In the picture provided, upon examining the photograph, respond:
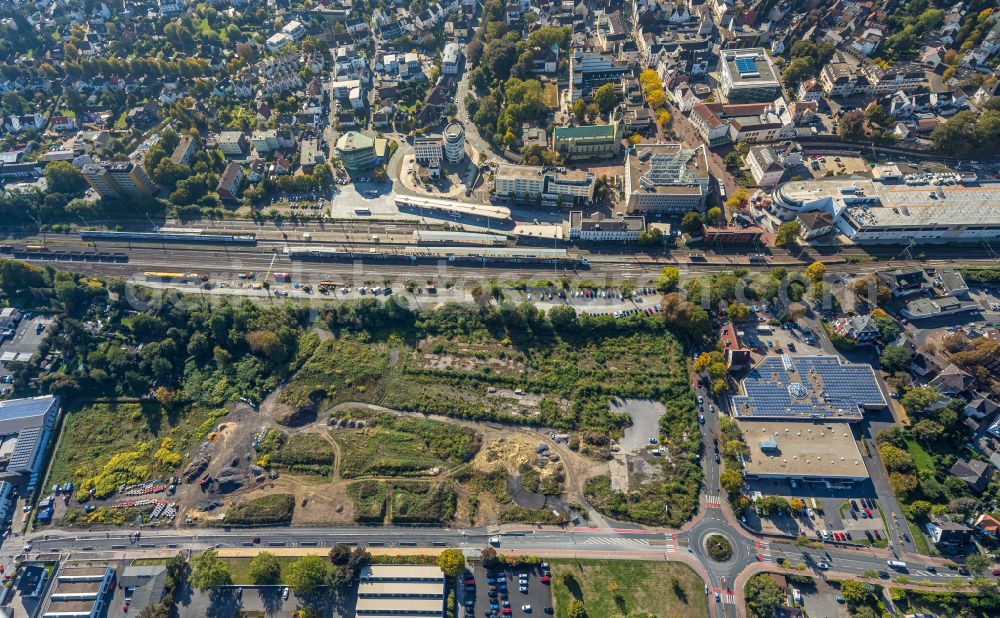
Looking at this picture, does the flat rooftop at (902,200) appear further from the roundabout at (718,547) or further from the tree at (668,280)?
the roundabout at (718,547)

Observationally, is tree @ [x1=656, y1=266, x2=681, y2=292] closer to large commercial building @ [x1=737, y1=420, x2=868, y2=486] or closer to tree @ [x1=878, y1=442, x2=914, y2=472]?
large commercial building @ [x1=737, y1=420, x2=868, y2=486]

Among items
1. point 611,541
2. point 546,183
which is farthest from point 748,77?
point 611,541

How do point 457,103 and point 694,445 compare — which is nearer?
point 694,445

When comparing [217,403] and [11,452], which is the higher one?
[217,403]

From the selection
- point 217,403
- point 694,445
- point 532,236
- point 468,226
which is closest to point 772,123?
point 532,236

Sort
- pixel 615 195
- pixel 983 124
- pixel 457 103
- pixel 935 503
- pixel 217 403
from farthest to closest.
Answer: pixel 457 103 < pixel 615 195 < pixel 983 124 < pixel 217 403 < pixel 935 503

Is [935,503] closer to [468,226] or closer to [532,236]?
[532,236]

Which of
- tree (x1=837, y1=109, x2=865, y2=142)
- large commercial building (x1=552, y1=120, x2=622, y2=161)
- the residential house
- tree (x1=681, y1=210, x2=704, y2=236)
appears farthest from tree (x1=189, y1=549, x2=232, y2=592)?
tree (x1=837, y1=109, x2=865, y2=142)

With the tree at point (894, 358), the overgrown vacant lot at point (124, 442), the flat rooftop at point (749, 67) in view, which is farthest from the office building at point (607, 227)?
the overgrown vacant lot at point (124, 442)
